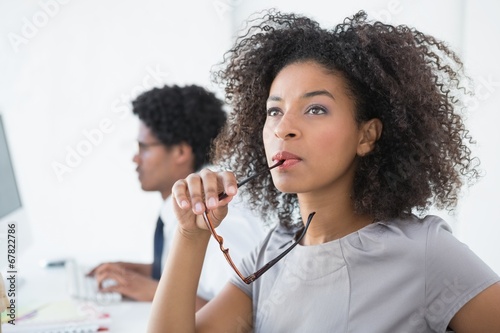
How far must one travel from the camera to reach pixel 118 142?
3.99 m

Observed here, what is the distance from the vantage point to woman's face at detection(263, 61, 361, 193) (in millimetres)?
1060

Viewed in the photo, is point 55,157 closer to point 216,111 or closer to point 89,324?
point 216,111

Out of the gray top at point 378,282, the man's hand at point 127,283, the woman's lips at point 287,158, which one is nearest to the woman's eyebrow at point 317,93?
the woman's lips at point 287,158

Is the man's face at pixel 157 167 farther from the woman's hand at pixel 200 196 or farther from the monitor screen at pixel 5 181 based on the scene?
the woman's hand at pixel 200 196

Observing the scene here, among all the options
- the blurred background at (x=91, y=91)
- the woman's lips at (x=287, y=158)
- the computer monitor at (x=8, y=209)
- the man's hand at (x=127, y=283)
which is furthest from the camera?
the blurred background at (x=91, y=91)

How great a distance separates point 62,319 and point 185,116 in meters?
0.93

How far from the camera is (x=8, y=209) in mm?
2076

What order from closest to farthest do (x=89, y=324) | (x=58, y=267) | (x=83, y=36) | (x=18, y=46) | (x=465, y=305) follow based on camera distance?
1. (x=465, y=305)
2. (x=89, y=324)
3. (x=58, y=267)
4. (x=18, y=46)
5. (x=83, y=36)

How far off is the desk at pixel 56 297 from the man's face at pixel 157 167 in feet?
1.59

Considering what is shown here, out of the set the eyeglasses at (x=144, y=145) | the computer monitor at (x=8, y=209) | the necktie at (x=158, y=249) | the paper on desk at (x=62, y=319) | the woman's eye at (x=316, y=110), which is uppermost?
the eyeglasses at (x=144, y=145)

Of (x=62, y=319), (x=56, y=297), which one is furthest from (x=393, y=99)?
(x=56, y=297)

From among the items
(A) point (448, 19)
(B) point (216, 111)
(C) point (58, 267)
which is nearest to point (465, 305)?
(B) point (216, 111)

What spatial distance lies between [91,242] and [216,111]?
6.52 feet

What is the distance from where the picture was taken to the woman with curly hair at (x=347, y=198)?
101cm
